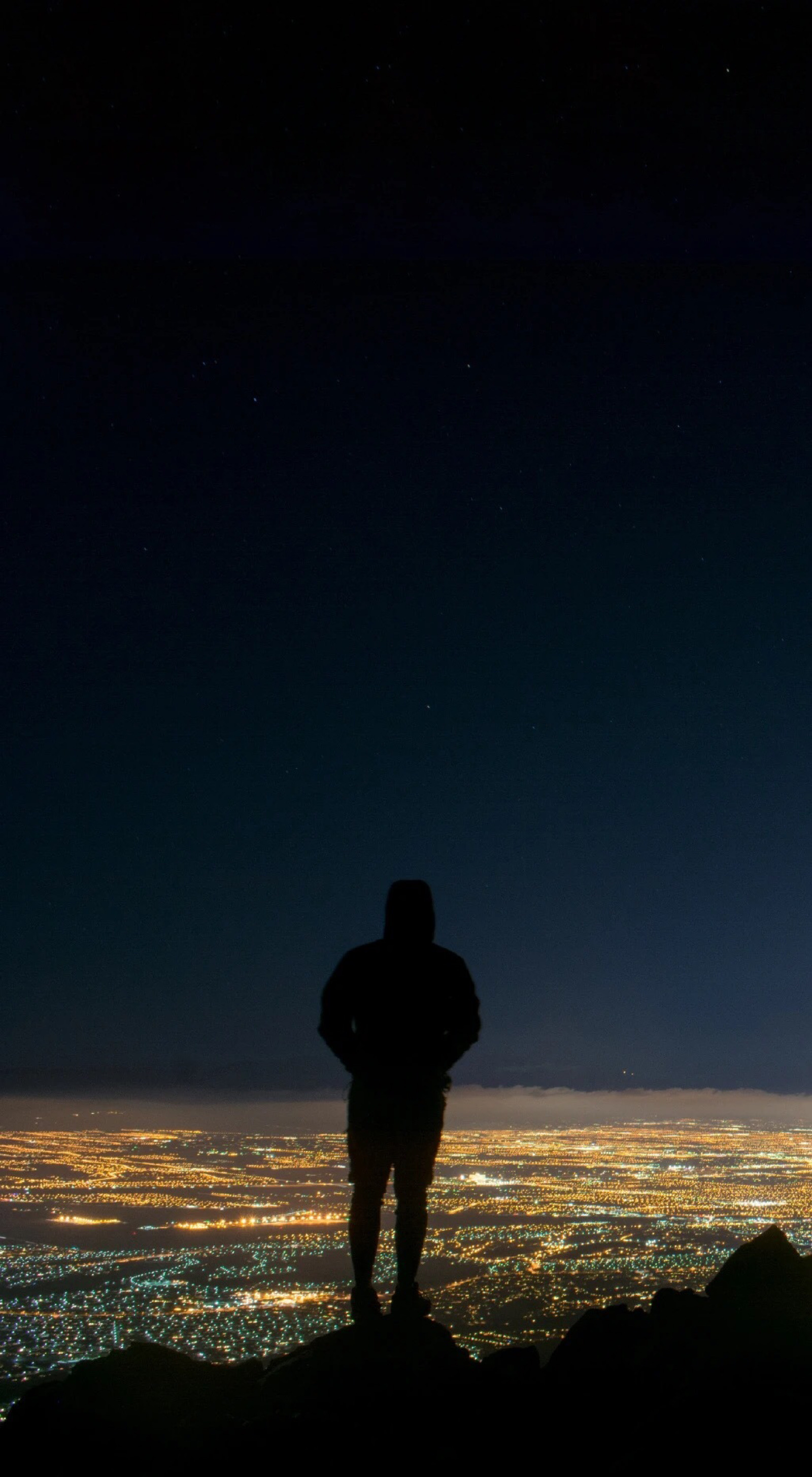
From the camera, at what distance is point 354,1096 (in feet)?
14.3

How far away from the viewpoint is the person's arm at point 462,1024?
4.39 m

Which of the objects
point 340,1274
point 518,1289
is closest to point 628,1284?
point 518,1289

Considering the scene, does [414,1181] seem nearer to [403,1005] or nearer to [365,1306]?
[365,1306]

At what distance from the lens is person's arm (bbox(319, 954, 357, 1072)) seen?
4.38 meters

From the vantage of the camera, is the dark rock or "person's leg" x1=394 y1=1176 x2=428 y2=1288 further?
the dark rock

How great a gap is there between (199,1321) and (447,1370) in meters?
12.4

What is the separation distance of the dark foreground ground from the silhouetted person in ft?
1.22

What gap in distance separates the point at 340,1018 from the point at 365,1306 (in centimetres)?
129

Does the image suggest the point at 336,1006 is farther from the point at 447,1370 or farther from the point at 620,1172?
the point at 620,1172

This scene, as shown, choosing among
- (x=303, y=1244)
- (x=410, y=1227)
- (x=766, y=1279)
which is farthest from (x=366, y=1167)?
(x=303, y=1244)

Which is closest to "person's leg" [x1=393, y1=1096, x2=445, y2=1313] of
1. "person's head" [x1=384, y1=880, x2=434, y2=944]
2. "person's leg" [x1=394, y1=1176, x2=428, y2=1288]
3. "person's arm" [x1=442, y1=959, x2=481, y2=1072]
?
"person's leg" [x1=394, y1=1176, x2=428, y2=1288]

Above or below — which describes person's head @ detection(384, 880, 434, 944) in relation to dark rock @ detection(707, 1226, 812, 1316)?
above

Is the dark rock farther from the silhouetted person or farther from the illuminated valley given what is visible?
the illuminated valley

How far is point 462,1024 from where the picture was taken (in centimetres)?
443
